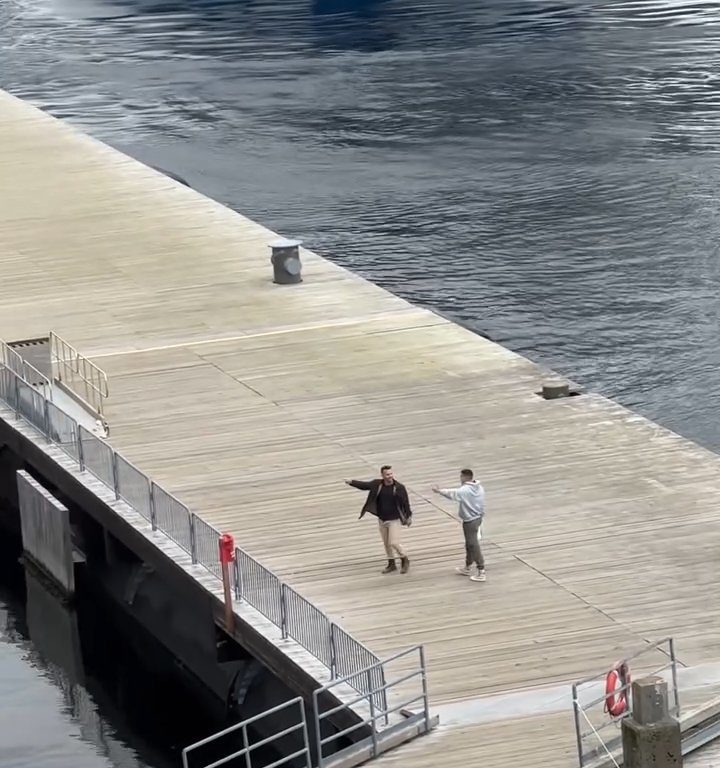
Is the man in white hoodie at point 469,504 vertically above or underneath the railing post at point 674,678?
above

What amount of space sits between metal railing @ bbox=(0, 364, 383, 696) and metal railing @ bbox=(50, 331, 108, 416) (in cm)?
112

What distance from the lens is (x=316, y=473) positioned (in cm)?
3588

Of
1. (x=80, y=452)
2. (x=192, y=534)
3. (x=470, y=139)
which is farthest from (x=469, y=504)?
(x=470, y=139)

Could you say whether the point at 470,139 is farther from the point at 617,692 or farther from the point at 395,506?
the point at 617,692

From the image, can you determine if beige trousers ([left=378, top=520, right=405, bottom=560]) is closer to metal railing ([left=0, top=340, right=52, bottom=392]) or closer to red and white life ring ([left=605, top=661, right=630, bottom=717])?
red and white life ring ([left=605, top=661, right=630, bottom=717])

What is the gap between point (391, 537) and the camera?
30344 millimetres

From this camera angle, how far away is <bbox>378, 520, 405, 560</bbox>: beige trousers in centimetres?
3017

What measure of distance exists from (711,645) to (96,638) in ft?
45.2

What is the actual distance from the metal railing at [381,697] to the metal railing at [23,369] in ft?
50.7

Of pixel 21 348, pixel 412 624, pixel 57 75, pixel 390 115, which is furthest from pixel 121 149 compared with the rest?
pixel 412 624

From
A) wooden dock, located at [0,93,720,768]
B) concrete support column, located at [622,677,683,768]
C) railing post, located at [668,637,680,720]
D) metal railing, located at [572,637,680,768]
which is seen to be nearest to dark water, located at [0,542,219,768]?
wooden dock, located at [0,93,720,768]

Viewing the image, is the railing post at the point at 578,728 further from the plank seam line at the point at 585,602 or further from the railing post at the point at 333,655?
the railing post at the point at 333,655

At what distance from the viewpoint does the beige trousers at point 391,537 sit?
99.0 feet

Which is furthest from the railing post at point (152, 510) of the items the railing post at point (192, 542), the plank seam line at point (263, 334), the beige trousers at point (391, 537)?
the plank seam line at point (263, 334)
